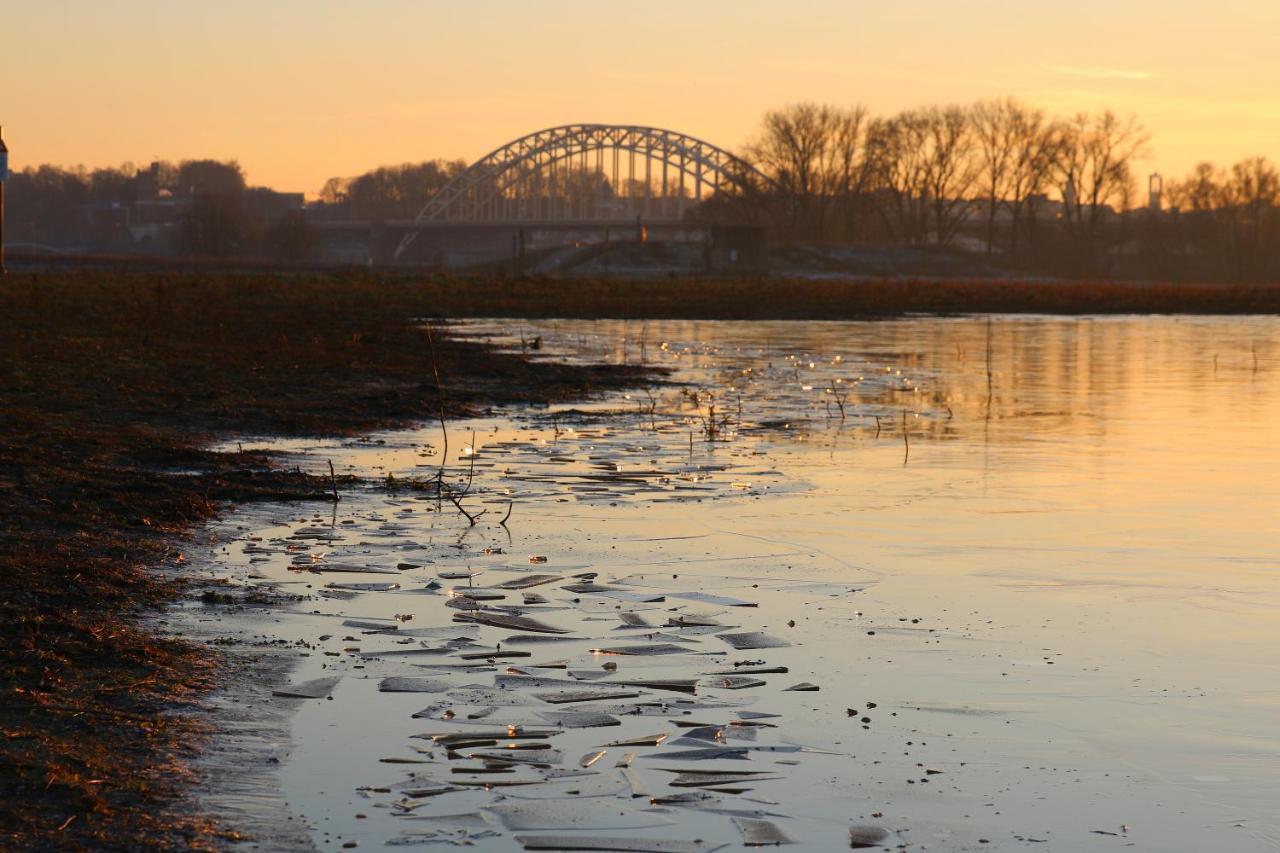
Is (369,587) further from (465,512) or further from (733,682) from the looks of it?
(733,682)

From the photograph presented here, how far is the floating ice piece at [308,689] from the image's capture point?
7.09 m

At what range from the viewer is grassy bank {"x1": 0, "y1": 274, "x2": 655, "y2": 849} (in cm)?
584

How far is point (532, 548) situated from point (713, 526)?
1.65 m

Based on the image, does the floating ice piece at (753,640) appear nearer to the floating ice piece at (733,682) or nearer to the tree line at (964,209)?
the floating ice piece at (733,682)

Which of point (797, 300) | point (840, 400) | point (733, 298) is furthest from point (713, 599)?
point (733, 298)

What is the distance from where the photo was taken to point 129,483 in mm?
12664

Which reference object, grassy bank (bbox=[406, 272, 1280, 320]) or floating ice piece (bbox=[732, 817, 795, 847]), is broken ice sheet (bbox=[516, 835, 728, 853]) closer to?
floating ice piece (bbox=[732, 817, 795, 847])

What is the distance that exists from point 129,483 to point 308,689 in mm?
6043

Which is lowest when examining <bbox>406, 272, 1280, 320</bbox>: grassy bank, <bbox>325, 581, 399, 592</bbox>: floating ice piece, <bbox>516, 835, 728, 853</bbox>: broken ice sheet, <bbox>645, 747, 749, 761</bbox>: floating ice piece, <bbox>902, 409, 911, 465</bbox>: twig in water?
<bbox>516, 835, 728, 853</bbox>: broken ice sheet

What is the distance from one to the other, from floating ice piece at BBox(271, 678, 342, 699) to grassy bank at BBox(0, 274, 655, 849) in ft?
1.20

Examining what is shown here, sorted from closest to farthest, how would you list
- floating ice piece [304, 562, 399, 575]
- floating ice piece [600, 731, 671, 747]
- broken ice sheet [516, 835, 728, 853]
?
broken ice sheet [516, 835, 728, 853] → floating ice piece [600, 731, 671, 747] → floating ice piece [304, 562, 399, 575]

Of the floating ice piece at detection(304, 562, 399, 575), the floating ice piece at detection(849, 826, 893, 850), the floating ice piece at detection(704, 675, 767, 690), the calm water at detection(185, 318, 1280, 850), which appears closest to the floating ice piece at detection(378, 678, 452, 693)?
the calm water at detection(185, 318, 1280, 850)

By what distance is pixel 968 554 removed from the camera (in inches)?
426

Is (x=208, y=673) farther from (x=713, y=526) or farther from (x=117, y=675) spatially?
(x=713, y=526)
